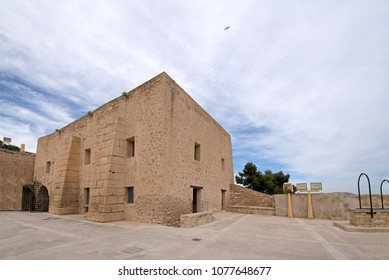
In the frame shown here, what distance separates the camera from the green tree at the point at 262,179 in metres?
22.5

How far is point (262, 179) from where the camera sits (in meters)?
22.8

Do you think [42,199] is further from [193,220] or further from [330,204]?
[330,204]

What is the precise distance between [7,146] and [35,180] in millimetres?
9723

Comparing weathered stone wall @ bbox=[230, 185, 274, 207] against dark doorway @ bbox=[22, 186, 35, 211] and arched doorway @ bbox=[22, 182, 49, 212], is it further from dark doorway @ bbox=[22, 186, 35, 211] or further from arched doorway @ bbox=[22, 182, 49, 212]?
dark doorway @ bbox=[22, 186, 35, 211]

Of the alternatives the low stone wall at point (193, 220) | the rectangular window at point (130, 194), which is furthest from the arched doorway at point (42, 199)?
the low stone wall at point (193, 220)

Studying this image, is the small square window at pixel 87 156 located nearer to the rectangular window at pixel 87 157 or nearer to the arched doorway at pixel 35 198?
A: the rectangular window at pixel 87 157

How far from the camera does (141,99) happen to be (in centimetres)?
1018

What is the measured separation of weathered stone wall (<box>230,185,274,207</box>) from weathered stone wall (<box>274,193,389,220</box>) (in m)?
2.03

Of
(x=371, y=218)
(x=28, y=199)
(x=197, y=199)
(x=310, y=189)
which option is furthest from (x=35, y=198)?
(x=371, y=218)

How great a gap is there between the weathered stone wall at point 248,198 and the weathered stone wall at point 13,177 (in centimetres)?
1684

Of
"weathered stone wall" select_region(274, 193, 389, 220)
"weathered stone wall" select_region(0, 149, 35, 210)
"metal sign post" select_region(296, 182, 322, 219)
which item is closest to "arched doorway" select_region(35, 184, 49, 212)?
"weathered stone wall" select_region(0, 149, 35, 210)
